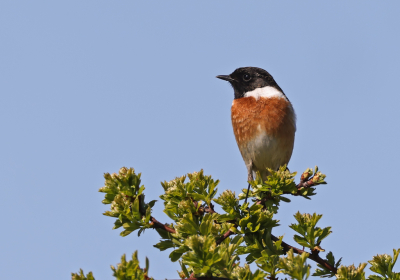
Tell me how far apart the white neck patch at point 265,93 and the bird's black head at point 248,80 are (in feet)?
0.37

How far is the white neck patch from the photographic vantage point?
25.5 ft

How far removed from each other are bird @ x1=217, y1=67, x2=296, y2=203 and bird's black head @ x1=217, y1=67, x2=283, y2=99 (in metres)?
0.02

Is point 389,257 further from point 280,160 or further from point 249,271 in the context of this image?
point 280,160

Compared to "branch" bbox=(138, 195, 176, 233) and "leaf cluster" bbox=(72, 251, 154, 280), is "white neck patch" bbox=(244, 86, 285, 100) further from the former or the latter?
"leaf cluster" bbox=(72, 251, 154, 280)

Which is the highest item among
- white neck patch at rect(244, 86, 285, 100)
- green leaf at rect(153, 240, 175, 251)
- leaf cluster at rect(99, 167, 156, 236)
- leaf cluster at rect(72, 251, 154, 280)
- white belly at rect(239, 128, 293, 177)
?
white neck patch at rect(244, 86, 285, 100)

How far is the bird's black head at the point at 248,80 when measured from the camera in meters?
8.25

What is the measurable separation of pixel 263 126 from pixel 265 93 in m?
0.80

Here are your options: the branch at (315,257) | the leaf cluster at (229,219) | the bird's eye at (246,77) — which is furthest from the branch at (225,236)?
the bird's eye at (246,77)

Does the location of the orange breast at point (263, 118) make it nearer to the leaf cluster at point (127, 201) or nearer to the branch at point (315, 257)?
the branch at point (315, 257)

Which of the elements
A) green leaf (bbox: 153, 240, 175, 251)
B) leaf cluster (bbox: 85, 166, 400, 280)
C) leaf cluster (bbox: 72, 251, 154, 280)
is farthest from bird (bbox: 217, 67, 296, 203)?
leaf cluster (bbox: 72, 251, 154, 280)

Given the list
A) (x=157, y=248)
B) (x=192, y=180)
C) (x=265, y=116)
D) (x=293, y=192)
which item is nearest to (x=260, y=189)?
(x=293, y=192)

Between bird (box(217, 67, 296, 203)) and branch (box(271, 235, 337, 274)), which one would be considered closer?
branch (box(271, 235, 337, 274))

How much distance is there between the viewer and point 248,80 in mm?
8391

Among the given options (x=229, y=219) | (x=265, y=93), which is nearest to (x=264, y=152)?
(x=265, y=93)
